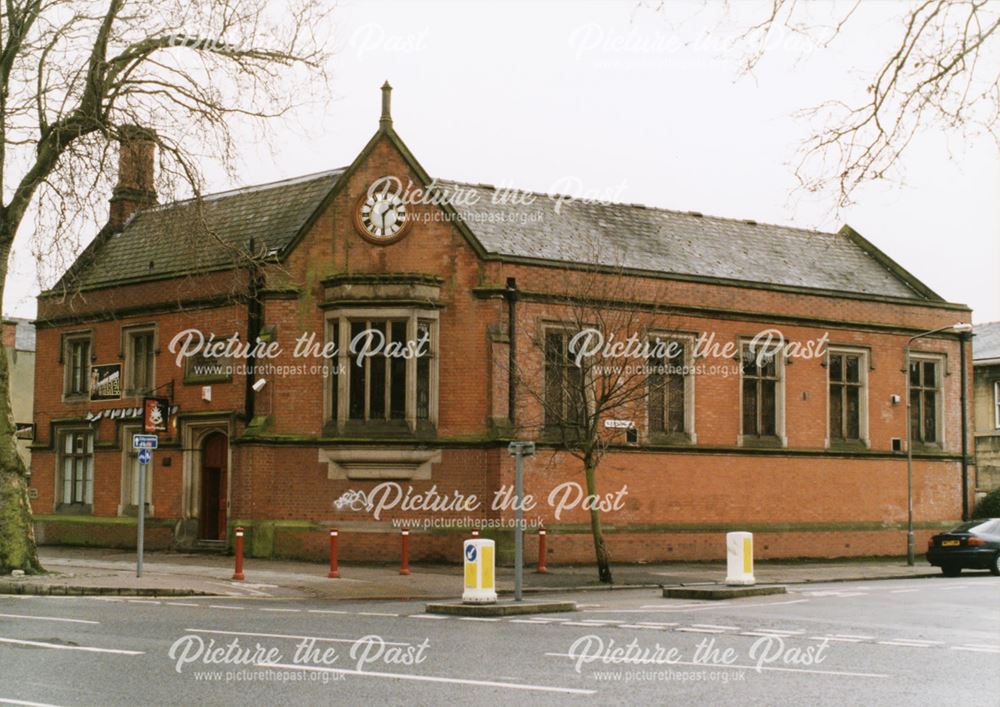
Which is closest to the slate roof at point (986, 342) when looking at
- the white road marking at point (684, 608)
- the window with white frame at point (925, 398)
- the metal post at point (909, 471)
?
the window with white frame at point (925, 398)

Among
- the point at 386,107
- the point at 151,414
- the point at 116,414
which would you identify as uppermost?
the point at 386,107

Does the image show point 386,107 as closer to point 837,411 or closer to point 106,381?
point 106,381

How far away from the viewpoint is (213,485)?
30.1 m

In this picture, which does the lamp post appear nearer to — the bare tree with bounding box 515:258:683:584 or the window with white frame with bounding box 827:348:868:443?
the window with white frame with bounding box 827:348:868:443

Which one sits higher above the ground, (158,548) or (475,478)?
(475,478)

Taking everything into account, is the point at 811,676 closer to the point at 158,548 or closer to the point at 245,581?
the point at 245,581

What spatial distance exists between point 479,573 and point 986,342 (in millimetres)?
39131

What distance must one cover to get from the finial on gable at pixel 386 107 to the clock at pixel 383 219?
164 centimetres

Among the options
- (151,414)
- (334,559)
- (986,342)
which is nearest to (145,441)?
(151,414)

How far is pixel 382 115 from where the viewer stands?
28.5 meters

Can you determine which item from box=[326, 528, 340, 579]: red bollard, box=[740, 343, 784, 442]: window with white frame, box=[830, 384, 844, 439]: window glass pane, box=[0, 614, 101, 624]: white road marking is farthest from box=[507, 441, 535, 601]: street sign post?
box=[830, 384, 844, 439]: window glass pane

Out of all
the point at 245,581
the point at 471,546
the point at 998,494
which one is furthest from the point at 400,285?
the point at 998,494

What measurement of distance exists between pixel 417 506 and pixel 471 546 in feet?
30.3

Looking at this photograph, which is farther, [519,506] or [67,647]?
[519,506]
